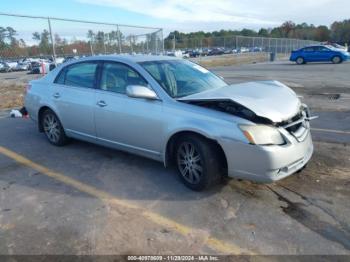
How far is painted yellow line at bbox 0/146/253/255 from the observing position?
3.07 meters

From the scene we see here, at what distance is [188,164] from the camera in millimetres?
4152

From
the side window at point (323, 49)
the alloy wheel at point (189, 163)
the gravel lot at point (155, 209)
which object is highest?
the side window at point (323, 49)

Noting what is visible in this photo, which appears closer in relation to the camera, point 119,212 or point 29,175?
point 119,212

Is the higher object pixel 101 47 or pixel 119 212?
pixel 101 47

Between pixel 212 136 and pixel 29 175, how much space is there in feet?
8.86

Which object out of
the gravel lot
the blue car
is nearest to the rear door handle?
the gravel lot

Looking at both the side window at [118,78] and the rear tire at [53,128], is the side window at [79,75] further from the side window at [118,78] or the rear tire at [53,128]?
the rear tire at [53,128]

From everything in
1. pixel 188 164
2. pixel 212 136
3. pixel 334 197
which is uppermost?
pixel 212 136

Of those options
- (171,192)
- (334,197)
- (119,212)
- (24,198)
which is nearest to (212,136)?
(171,192)

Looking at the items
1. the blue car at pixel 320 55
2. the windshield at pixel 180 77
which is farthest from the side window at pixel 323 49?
the windshield at pixel 180 77

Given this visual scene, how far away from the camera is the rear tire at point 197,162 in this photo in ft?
12.8

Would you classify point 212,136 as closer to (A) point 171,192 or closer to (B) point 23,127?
(A) point 171,192

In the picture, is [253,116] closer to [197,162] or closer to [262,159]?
[262,159]

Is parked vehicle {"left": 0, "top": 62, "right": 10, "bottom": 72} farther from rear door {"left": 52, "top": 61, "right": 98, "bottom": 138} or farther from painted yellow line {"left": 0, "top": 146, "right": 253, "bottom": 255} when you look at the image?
painted yellow line {"left": 0, "top": 146, "right": 253, "bottom": 255}
